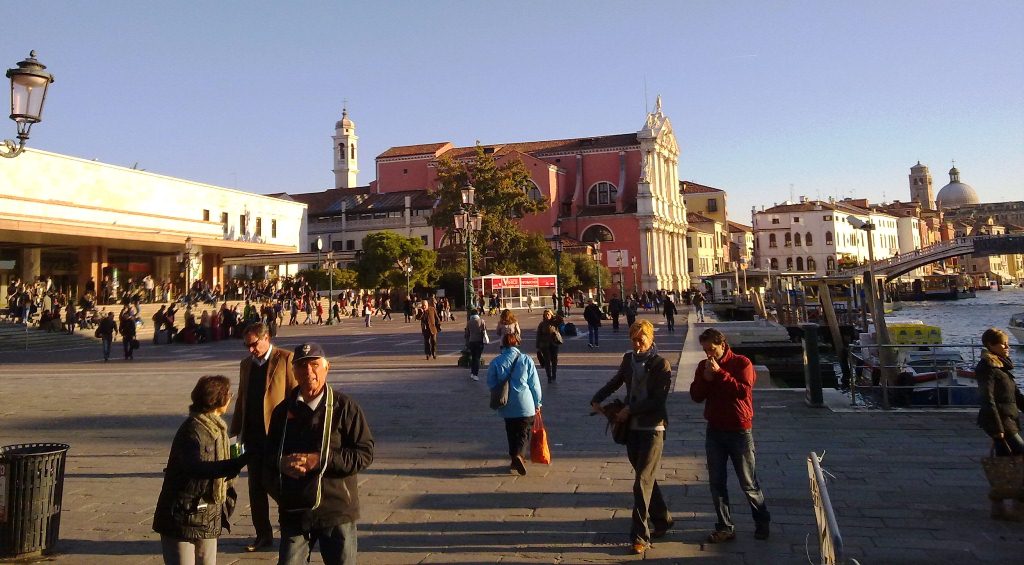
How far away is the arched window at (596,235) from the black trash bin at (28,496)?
6208 cm

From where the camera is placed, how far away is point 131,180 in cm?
3834

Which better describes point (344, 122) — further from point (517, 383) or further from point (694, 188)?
point (517, 383)

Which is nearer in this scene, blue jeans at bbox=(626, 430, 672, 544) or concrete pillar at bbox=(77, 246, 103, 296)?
blue jeans at bbox=(626, 430, 672, 544)

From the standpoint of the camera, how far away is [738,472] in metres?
4.59

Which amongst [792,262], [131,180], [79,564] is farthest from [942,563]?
[792,262]

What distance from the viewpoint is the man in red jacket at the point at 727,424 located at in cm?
455

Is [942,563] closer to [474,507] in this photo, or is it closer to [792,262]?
[474,507]

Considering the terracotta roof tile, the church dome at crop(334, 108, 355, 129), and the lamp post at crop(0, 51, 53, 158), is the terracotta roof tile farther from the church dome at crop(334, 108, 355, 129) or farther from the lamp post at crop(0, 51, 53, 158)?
the lamp post at crop(0, 51, 53, 158)

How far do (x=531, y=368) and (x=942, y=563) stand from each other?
337cm

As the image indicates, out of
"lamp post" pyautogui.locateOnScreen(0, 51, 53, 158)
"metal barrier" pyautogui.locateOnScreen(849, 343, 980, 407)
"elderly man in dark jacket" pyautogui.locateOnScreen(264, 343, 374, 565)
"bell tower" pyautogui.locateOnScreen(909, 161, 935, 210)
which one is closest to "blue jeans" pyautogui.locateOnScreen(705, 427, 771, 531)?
"elderly man in dark jacket" pyautogui.locateOnScreen(264, 343, 374, 565)

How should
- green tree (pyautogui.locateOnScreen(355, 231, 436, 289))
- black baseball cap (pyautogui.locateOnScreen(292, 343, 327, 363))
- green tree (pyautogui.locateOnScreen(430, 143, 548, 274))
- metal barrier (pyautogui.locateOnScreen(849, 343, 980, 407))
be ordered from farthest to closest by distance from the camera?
green tree (pyautogui.locateOnScreen(430, 143, 548, 274)) < green tree (pyautogui.locateOnScreen(355, 231, 436, 289)) < metal barrier (pyautogui.locateOnScreen(849, 343, 980, 407)) < black baseball cap (pyautogui.locateOnScreen(292, 343, 327, 363))

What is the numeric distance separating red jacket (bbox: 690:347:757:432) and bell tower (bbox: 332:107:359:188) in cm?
8935

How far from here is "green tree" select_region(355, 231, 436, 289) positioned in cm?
4972

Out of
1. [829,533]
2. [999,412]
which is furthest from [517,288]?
[829,533]
